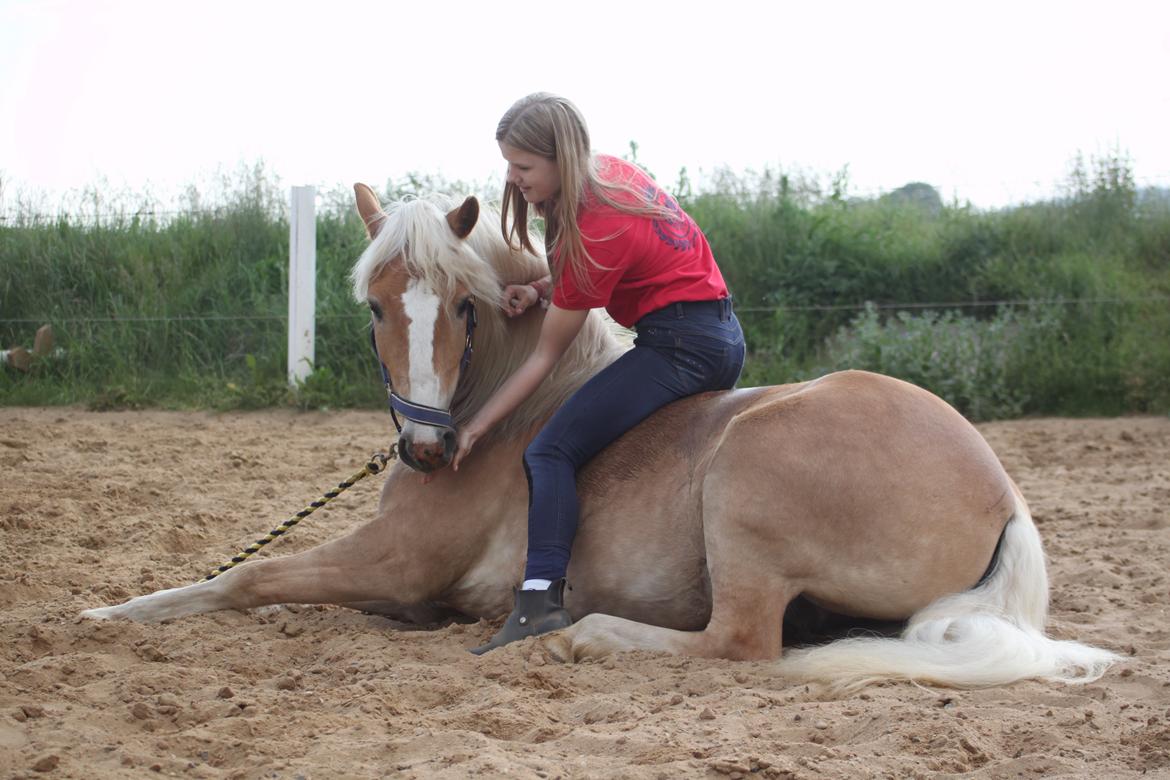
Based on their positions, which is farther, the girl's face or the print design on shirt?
the print design on shirt

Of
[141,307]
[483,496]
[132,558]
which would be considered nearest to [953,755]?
[483,496]

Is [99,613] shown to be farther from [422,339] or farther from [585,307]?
[585,307]

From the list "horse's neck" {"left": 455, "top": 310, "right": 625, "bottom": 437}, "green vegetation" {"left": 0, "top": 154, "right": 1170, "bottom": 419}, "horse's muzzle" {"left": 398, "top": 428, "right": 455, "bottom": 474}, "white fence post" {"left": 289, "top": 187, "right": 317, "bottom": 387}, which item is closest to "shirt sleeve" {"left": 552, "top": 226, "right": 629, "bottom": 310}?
"horse's neck" {"left": 455, "top": 310, "right": 625, "bottom": 437}

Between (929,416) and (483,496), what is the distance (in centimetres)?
154

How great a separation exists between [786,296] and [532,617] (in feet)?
23.4

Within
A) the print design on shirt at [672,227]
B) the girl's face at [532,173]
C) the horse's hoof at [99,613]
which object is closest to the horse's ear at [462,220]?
the girl's face at [532,173]

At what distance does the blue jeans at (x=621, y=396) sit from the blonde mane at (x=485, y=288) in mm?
329

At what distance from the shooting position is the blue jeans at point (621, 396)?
369 cm

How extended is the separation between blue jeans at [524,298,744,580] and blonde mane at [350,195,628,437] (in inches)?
13.0

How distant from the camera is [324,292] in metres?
9.99

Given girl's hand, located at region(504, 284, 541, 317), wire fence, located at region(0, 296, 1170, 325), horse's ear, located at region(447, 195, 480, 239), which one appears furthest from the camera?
wire fence, located at region(0, 296, 1170, 325)

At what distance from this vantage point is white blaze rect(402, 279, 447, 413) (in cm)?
368

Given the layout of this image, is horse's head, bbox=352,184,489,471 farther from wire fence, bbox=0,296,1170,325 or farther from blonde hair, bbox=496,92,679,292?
wire fence, bbox=0,296,1170,325

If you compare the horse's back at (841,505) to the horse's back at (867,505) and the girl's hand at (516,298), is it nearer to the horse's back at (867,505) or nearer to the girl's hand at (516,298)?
the horse's back at (867,505)
